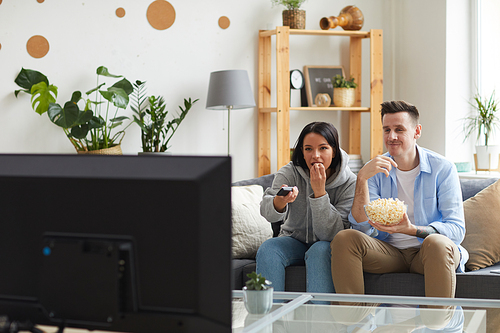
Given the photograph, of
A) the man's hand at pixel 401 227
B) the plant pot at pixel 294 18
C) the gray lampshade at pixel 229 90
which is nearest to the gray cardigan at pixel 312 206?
the man's hand at pixel 401 227

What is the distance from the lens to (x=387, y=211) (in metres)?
1.83

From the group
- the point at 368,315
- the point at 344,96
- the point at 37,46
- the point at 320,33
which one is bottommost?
the point at 368,315

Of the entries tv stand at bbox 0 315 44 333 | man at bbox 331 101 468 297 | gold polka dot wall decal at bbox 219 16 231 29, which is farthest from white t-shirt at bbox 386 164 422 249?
gold polka dot wall decal at bbox 219 16 231 29

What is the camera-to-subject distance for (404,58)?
4066 mm

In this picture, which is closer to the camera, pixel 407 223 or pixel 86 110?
pixel 407 223

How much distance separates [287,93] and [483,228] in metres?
1.91

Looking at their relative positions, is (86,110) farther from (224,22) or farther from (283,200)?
(283,200)

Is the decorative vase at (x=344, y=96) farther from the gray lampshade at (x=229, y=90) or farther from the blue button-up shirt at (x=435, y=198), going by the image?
the blue button-up shirt at (x=435, y=198)

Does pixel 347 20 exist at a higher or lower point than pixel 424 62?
higher

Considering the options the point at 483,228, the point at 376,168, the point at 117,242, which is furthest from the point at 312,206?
the point at 117,242

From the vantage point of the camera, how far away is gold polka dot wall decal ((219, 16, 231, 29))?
3.99m

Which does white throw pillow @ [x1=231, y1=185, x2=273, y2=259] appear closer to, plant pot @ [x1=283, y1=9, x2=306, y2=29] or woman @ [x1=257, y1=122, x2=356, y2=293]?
woman @ [x1=257, y1=122, x2=356, y2=293]

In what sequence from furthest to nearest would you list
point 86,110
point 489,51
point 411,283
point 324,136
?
1. point 489,51
2. point 86,110
3. point 324,136
4. point 411,283

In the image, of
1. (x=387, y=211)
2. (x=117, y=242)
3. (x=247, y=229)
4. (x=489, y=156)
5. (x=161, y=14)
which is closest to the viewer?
(x=117, y=242)
